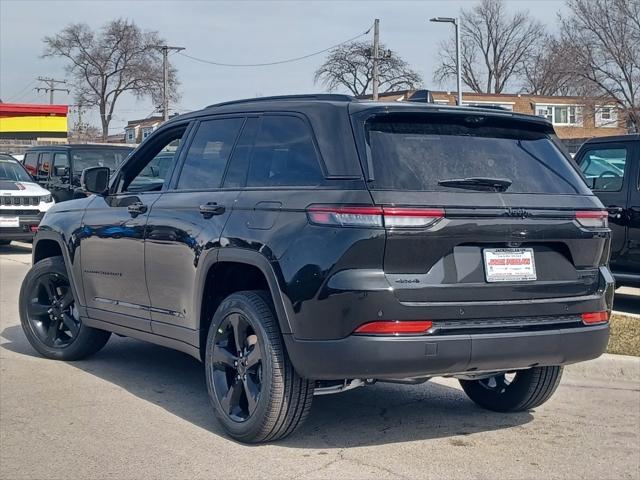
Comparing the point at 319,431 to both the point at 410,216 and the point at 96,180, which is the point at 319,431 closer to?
the point at 410,216

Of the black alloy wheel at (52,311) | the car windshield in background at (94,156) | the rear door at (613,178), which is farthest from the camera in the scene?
the car windshield in background at (94,156)

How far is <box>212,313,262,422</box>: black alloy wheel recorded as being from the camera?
17.3 ft

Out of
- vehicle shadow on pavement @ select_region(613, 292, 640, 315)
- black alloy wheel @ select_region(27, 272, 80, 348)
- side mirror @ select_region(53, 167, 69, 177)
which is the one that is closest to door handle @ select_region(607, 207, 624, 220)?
vehicle shadow on pavement @ select_region(613, 292, 640, 315)

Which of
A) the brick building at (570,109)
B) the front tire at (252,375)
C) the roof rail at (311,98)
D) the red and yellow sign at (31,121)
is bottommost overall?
the front tire at (252,375)

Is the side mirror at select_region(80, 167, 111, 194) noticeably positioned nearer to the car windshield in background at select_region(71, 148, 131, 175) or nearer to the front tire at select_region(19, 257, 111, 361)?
the front tire at select_region(19, 257, 111, 361)

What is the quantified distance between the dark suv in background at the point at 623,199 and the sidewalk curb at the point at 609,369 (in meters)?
2.93

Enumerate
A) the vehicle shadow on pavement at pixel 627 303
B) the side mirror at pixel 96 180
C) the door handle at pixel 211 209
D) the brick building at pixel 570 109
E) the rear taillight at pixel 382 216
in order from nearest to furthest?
the rear taillight at pixel 382 216
the door handle at pixel 211 209
the side mirror at pixel 96 180
the vehicle shadow on pavement at pixel 627 303
the brick building at pixel 570 109

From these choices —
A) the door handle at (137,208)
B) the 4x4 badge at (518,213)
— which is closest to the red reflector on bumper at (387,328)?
the 4x4 badge at (518,213)

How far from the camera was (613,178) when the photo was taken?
34.4 ft

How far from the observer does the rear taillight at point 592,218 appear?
5219 mm

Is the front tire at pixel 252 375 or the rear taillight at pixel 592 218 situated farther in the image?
the rear taillight at pixel 592 218

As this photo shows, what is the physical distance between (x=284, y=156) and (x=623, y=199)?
6060 mm

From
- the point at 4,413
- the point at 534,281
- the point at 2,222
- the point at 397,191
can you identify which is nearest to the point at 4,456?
the point at 4,413

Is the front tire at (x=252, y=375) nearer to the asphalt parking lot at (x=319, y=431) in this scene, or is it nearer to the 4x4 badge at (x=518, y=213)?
the asphalt parking lot at (x=319, y=431)
